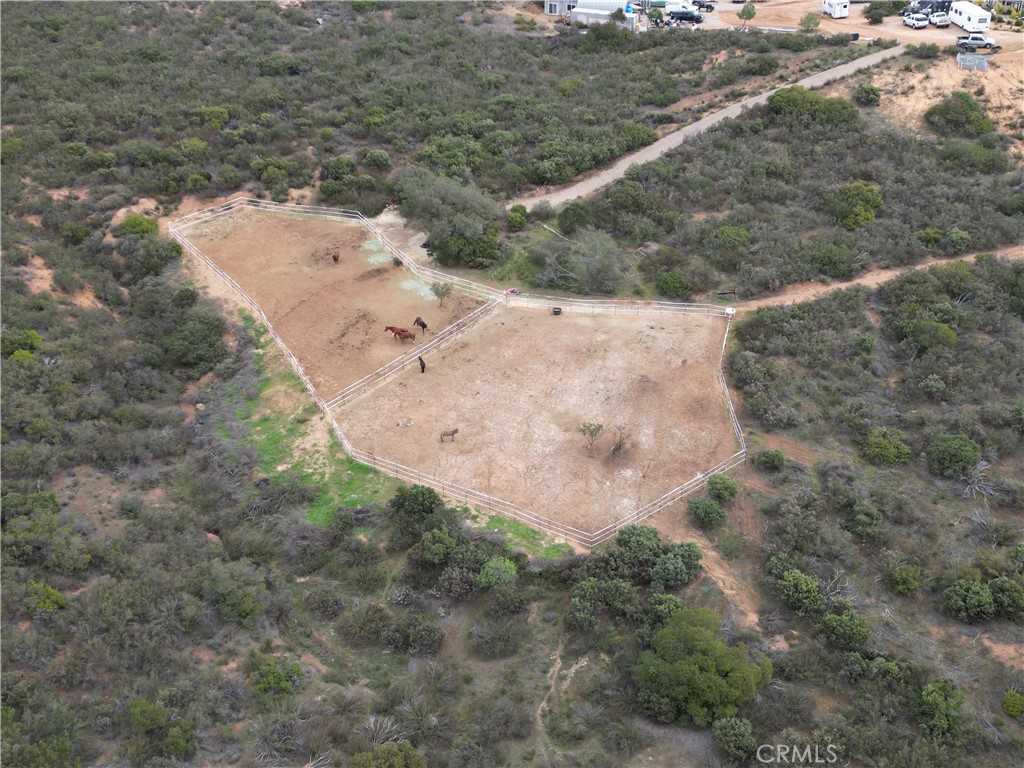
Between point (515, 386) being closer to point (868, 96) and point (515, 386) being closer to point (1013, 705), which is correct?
point (1013, 705)

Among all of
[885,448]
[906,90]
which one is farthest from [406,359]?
[906,90]

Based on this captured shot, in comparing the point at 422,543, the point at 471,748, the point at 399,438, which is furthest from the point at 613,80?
the point at 471,748

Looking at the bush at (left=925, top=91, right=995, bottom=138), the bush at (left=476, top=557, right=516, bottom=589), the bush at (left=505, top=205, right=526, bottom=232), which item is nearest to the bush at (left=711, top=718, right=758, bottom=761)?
the bush at (left=476, top=557, right=516, bottom=589)

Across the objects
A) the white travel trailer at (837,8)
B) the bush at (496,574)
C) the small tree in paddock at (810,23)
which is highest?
the white travel trailer at (837,8)

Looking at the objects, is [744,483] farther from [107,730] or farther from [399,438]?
[107,730]

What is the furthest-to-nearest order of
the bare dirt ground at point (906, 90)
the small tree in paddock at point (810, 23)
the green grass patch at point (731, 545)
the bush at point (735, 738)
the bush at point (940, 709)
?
1. the small tree in paddock at point (810, 23)
2. the bare dirt ground at point (906, 90)
3. the green grass patch at point (731, 545)
4. the bush at point (940, 709)
5. the bush at point (735, 738)

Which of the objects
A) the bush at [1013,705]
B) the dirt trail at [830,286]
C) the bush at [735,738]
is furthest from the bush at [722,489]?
the dirt trail at [830,286]

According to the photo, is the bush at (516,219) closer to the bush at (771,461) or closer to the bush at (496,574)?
the bush at (771,461)

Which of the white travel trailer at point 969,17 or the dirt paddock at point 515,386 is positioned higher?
the white travel trailer at point 969,17
